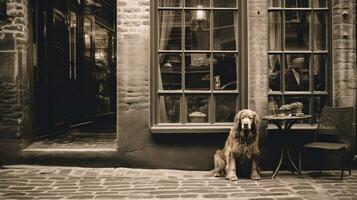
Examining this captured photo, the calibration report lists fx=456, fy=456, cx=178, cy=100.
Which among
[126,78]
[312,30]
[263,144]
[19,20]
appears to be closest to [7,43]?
[19,20]

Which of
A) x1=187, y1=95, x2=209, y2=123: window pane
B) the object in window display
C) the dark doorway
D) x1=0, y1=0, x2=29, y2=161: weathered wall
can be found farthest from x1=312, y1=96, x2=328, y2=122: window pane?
the dark doorway

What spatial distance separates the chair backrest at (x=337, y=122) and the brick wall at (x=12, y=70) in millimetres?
5311

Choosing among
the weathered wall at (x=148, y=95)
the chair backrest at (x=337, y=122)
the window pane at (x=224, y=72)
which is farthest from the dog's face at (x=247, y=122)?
the chair backrest at (x=337, y=122)

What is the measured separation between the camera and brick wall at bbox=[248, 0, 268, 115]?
8.09 metres

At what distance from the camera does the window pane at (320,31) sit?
8297 mm

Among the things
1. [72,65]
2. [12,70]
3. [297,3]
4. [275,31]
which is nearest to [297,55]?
[275,31]

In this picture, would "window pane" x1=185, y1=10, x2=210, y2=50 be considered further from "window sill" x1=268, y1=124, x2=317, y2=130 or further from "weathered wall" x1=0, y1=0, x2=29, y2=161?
"weathered wall" x1=0, y1=0, x2=29, y2=161

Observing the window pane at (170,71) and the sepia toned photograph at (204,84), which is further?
the window pane at (170,71)

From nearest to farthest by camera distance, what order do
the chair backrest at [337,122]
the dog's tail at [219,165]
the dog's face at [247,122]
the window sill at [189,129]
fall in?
the dog's face at [247,122], the dog's tail at [219,165], the chair backrest at [337,122], the window sill at [189,129]

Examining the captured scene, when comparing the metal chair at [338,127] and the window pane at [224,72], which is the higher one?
the window pane at [224,72]

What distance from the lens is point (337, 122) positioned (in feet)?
25.3

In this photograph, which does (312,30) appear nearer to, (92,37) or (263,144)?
(263,144)

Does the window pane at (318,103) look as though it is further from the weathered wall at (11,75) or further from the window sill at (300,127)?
the weathered wall at (11,75)

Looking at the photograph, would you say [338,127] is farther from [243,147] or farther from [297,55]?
[243,147]
